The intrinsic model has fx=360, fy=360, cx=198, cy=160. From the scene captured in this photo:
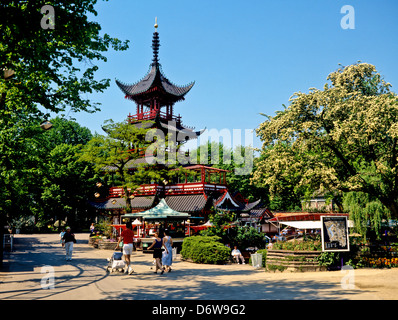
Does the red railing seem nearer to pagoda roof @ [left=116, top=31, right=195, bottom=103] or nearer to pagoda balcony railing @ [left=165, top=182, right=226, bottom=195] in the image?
pagoda balcony railing @ [left=165, top=182, right=226, bottom=195]

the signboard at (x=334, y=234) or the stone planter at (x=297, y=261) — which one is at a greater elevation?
the signboard at (x=334, y=234)

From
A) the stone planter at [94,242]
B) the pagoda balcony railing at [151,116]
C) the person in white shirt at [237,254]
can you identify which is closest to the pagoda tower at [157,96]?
the pagoda balcony railing at [151,116]

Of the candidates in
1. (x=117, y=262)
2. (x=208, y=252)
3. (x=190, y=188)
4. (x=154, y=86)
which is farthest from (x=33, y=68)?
(x=154, y=86)

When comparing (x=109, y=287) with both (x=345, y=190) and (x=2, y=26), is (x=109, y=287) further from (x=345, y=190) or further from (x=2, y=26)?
(x=345, y=190)

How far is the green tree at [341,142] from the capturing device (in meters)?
21.0

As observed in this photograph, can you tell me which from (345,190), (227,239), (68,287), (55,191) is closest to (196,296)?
(68,287)

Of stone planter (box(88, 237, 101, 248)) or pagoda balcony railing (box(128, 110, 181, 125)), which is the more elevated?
pagoda balcony railing (box(128, 110, 181, 125))

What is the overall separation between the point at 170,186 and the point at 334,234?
82.8 feet

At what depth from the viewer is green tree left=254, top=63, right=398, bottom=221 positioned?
21047 millimetres

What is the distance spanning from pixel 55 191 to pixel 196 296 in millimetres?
46004

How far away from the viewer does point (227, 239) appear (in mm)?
21469

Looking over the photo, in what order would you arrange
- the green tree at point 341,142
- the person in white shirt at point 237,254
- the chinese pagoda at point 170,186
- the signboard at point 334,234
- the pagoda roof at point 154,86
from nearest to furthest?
the signboard at point 334,234, the person in white shirt at point 237,254, the green tree at point 341,142, the chinese pagoda at point 170,186, the pagoda roof at point 154,86

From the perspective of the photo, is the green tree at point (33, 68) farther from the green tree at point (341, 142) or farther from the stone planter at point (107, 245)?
the green tree at point (341, 142)

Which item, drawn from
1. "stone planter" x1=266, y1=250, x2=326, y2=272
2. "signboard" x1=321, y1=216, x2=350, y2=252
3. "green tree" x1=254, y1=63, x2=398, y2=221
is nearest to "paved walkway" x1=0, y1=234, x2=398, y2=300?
"stone planter" x1=266, y1=250, x2=326, y2=272
